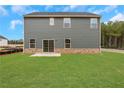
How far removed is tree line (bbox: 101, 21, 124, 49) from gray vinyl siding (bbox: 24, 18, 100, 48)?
1554cm

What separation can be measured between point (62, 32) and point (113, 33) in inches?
751

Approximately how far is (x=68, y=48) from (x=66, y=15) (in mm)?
3579

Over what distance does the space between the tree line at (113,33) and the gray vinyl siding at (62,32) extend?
15.5 meters

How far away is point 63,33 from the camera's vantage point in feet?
77.2

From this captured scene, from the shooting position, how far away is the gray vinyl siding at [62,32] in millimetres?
23391

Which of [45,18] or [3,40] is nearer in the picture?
[45,18]

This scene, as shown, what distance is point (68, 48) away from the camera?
23641 mm

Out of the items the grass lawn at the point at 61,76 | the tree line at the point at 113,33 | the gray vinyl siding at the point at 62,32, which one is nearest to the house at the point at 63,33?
the gray vinyl siding at the point at 62,32

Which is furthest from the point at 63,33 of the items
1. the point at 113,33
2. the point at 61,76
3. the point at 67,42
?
the point at 113,33

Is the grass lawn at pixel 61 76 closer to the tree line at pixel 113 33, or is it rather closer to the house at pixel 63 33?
the house at pixel 63 33

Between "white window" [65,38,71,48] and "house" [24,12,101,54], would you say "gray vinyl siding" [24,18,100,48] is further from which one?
"white window" [65,38,71,48]

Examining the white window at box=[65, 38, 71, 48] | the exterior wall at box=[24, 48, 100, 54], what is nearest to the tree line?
the exterior wall at box=[24, 48, 100, 54]
